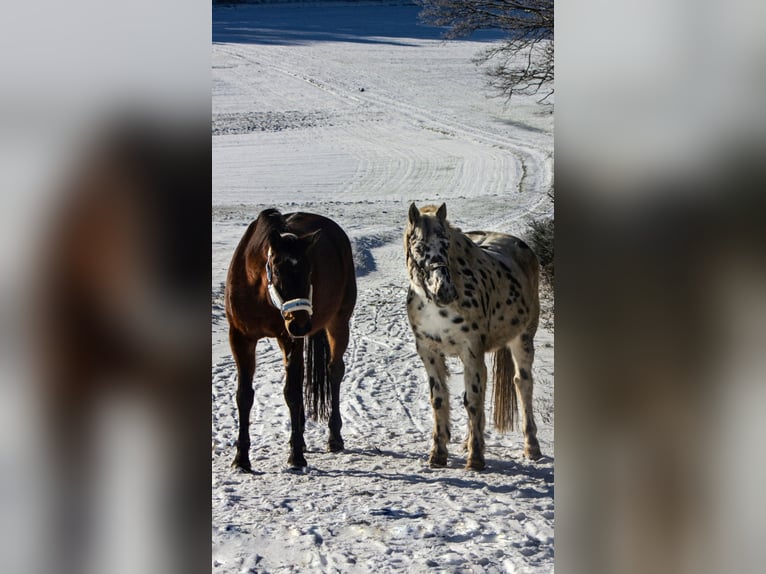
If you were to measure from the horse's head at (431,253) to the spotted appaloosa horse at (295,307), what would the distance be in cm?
25

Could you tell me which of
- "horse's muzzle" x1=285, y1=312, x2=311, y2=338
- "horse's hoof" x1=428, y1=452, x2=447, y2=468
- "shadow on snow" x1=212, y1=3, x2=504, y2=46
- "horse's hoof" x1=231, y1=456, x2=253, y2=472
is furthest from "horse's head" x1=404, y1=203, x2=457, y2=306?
"horse's hoof" x1=231, y1=456, x2=253, y2=472

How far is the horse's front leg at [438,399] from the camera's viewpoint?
3.38m

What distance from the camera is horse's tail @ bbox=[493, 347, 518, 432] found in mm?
3441

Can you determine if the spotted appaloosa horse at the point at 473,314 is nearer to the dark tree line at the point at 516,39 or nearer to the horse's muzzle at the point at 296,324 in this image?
the horse's muzzle at the point at 296,324

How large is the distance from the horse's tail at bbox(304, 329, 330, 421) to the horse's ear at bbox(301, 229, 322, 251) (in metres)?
0.32

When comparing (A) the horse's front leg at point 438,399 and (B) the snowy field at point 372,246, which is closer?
(B) the snowy field at point 372,246

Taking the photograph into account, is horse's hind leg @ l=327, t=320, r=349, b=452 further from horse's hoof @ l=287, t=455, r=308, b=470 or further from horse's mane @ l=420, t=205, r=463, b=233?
horse's mane @ l=420, t=205, r=463, b=233

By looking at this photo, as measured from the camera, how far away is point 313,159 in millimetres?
3521

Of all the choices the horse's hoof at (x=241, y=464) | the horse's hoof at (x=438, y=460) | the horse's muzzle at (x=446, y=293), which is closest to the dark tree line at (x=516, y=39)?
the horse's muzzle at (x=446, y=293)
